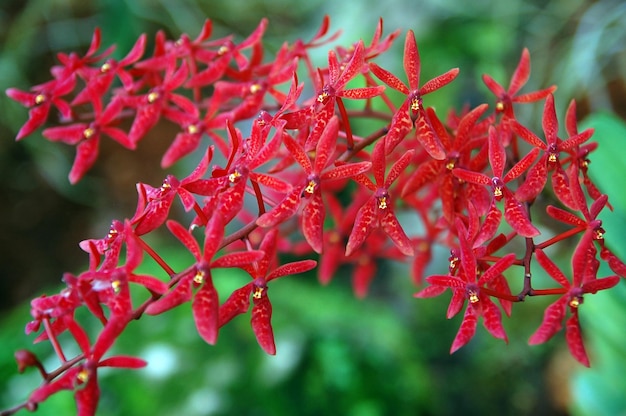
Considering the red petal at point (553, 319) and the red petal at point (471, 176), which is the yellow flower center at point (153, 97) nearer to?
the red petal at point (471, 176)

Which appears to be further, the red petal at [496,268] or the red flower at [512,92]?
the red flower at [512,92]

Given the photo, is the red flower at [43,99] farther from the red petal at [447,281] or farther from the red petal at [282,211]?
the red petal at [447,281]

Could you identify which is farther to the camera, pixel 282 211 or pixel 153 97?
pixel 153 97

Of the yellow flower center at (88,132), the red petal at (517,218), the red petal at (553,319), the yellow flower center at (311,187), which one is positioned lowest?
the red petal at (553,319)

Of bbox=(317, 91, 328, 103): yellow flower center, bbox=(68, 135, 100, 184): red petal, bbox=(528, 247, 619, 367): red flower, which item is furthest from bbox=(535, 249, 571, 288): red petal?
bbox=(68, 135, 100, 184): red petal

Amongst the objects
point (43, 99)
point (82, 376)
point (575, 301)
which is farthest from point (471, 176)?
point (43, 99)

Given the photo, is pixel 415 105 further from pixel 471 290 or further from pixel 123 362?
pixel 123 362

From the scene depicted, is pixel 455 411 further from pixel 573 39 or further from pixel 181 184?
pixel 181 184

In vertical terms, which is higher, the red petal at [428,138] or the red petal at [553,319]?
the red petal at [428,138]

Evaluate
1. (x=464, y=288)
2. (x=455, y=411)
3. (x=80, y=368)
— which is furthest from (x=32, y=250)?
(x=464, y=288)

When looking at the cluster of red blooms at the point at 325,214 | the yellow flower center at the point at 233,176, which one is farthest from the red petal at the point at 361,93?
the yellow flower center at the point at 233,176

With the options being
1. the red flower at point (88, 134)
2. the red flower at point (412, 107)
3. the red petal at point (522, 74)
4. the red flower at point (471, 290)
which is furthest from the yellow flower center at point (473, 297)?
the red flower at point (88, 134)
